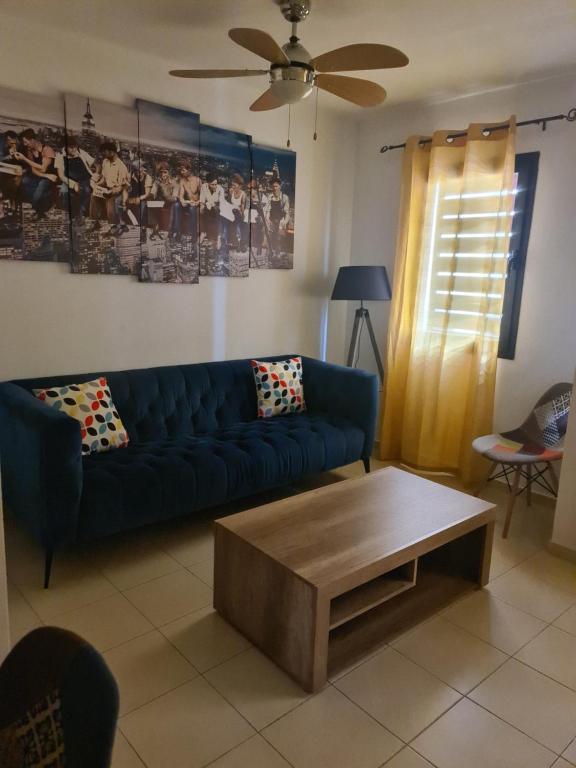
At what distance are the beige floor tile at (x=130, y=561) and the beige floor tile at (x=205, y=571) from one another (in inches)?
2.9

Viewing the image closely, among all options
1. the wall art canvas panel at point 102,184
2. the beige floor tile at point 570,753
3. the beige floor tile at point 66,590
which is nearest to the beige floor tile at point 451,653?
the beige floor tile at point 570,753

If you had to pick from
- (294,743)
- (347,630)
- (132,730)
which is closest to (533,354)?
(347,630)

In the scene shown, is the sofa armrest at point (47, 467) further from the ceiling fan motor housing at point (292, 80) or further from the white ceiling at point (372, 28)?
the white ceiling at point (372, 28)

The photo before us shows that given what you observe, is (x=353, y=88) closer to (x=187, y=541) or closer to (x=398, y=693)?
(x=187, y=541)

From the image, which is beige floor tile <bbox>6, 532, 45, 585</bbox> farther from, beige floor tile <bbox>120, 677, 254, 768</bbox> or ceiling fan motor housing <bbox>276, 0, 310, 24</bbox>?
ceiling fan motor housing <bbox>276, 0, 310, 24</bbox>

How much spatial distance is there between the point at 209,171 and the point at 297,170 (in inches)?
30.0

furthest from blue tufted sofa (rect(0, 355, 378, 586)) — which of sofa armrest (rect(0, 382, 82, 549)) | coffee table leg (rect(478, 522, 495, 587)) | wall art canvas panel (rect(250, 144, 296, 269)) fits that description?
coffee table leg (rect(478, 522, 495, 587))

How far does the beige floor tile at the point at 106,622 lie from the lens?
1.97 m

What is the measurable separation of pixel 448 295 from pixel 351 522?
6.31 ft

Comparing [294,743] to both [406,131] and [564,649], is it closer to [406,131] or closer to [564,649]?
[564,649]

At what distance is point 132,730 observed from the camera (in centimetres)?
159

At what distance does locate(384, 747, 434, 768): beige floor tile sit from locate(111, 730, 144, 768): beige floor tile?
2.23 feet

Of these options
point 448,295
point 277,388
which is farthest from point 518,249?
point 277,388

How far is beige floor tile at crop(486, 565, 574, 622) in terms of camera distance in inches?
88.1
